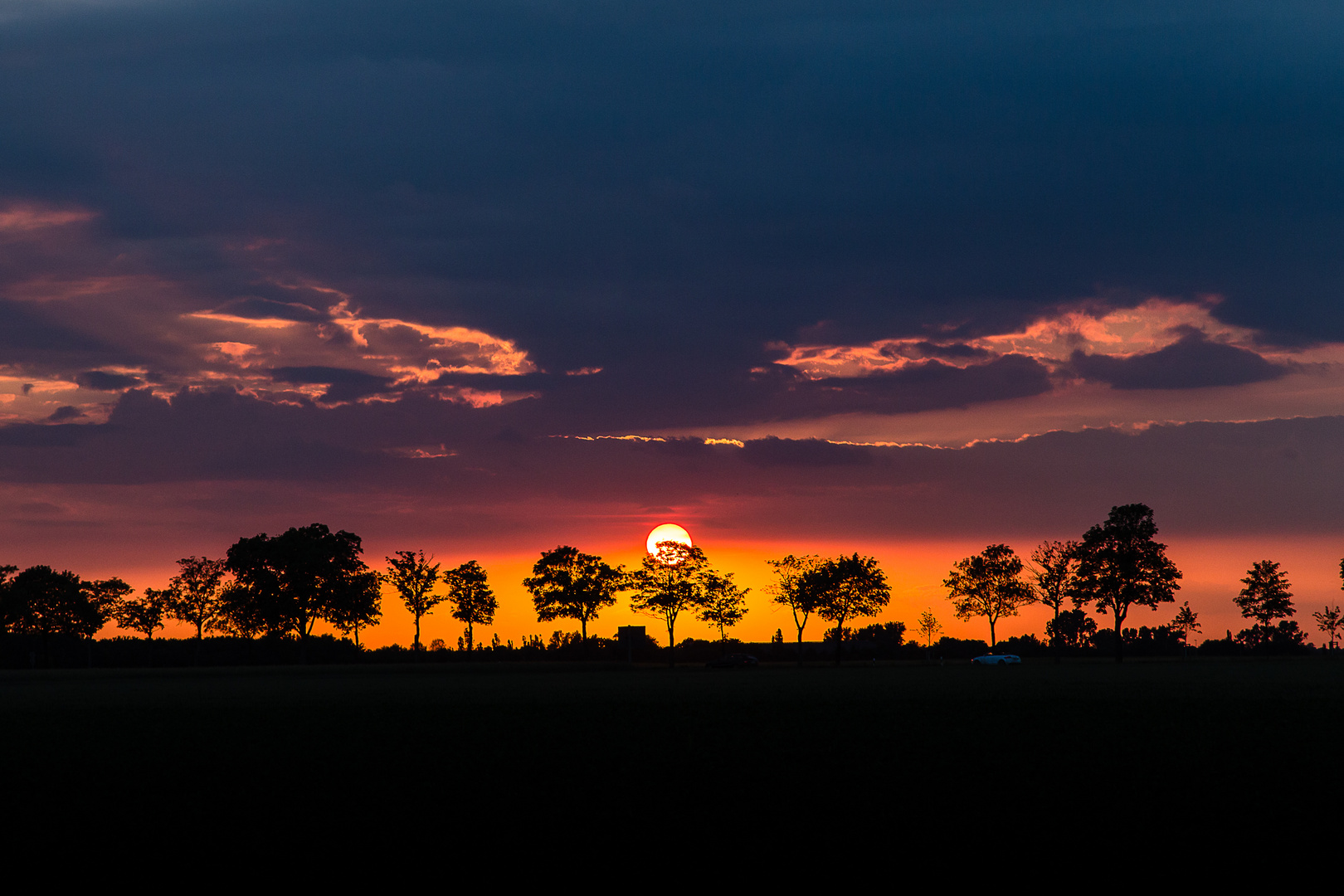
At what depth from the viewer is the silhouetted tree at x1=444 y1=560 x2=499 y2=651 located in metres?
137

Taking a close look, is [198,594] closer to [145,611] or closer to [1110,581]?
[145,611]

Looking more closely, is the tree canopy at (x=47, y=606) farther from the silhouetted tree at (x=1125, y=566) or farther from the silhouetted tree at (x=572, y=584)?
the silhouetted tree at (x=1125, y=566)

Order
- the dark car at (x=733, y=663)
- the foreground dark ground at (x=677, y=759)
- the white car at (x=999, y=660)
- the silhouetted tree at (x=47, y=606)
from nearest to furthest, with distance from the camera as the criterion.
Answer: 1. the foreground dark ground at (x=677, y=759)
2. the dark car at (x=733, y=663)
3. the white car at (x=999, y=660)
4. the silhouetted tree at (x=47, y=606)

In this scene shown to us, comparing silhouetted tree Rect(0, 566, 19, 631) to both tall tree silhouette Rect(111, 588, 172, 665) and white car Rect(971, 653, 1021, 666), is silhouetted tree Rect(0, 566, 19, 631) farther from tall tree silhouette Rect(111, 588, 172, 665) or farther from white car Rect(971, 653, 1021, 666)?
white car Rect(971, 653, 1021, 666)

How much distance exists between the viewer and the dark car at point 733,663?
10650 centimetres

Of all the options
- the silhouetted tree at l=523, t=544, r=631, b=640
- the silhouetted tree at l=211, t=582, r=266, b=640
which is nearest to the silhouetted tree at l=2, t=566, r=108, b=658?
the silhouetted tree at l=211, t=582, r=266, b=640

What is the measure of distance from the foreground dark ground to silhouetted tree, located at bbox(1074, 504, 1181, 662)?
8243 centimetres

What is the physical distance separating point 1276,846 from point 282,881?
10920 millimetres

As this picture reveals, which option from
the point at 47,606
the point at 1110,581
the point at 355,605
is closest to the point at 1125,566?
the point at 1110,581

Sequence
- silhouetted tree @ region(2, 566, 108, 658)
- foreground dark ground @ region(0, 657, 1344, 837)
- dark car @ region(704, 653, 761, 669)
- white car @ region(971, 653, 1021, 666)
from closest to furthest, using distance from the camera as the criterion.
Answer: foreground dark ground @ region(0, 657, 1344, 837)
dark car @ region(704, 653, 761, 669)
white car @ region(971, 653, 1021, 666)
silhouetted tree @ region(2, 566, 108, 658)

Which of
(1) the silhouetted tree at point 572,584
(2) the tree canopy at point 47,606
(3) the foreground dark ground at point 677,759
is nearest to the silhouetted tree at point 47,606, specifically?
(2) the tree canopy at point 47,606

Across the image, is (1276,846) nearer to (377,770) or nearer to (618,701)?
(377,770)

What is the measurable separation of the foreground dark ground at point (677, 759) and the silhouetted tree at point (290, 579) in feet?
265

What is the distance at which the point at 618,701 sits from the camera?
37469 mm
